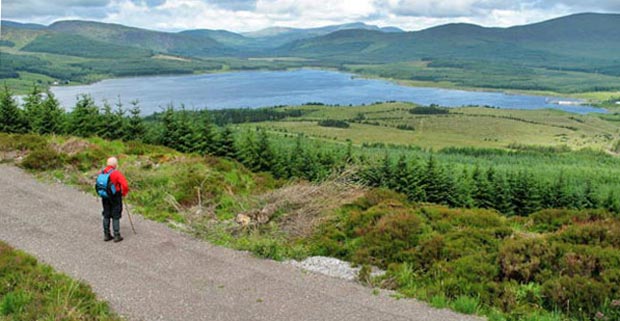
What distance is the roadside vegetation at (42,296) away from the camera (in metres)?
7.84

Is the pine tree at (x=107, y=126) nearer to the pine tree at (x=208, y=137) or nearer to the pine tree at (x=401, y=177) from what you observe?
the pine tree at (x=208, y=137)

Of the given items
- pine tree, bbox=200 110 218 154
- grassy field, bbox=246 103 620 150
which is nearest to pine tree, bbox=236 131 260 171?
pine tree, bbox=200 110 218 154

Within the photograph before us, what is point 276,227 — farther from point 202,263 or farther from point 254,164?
point 254,164

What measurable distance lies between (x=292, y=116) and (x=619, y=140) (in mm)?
81897

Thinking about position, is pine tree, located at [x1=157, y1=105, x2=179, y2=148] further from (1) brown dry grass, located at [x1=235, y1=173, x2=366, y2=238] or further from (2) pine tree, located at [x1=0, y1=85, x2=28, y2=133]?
(1) brown dry grass, located at [x1=235, y1=173, x2=366, y2=238]

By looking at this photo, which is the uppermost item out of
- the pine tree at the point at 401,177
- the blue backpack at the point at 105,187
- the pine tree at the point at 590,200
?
the blue backpack at the point at 105,187

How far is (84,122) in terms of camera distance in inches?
998

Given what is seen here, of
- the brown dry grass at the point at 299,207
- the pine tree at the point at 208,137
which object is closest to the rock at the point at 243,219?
the brown dry grass at the point at 299,207

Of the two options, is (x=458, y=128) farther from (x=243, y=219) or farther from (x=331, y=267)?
(x=331, y=267)

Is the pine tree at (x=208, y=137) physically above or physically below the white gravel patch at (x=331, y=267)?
above

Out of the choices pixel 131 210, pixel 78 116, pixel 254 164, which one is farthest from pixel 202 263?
pixel 78 116

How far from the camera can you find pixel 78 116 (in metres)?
25.6

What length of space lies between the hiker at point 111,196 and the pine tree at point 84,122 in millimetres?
15077

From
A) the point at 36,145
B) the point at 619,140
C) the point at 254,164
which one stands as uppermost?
the point at 36,145
